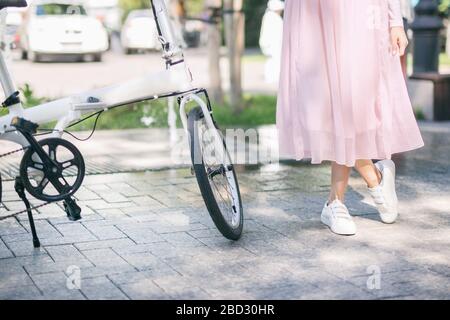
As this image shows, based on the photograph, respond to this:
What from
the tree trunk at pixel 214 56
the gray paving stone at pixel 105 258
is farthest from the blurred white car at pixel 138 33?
the gray paving stone at pixel 105 258

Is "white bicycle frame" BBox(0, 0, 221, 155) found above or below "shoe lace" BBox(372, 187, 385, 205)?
above

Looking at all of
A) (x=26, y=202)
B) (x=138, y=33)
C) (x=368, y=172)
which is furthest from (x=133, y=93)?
(x=138, y=33)

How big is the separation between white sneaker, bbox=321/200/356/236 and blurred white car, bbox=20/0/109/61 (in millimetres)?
9666

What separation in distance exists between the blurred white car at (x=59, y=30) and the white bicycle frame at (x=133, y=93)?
9.39 metres

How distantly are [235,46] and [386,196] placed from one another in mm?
6449

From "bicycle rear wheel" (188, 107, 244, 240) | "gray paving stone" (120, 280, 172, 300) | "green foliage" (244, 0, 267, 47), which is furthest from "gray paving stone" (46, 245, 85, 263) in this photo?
"green foliage" (244, 0, 267, 47)

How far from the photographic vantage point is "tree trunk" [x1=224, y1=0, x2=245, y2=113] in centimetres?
1070

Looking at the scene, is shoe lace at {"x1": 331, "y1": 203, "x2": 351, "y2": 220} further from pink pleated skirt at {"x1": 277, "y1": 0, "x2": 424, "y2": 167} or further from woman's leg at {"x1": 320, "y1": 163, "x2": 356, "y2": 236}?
pink pleated skirt at {"x1": 277, "y1": 0, "x2": 424, "y2": 167}

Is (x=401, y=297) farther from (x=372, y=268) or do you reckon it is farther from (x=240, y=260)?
(x=240, y=260)

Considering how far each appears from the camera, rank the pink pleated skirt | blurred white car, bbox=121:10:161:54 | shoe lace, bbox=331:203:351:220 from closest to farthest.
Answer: the pink pleated skirt
shoe lace, bbox=331:203:351:220
blurred white car, bbox=121:10:161:54

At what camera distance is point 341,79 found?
4465 millimetres

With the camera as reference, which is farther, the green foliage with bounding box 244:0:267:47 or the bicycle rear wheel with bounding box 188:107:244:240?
the green foliage with bounding box 244:0:267:47

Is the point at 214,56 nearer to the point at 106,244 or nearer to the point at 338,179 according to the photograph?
the point at 338,179
